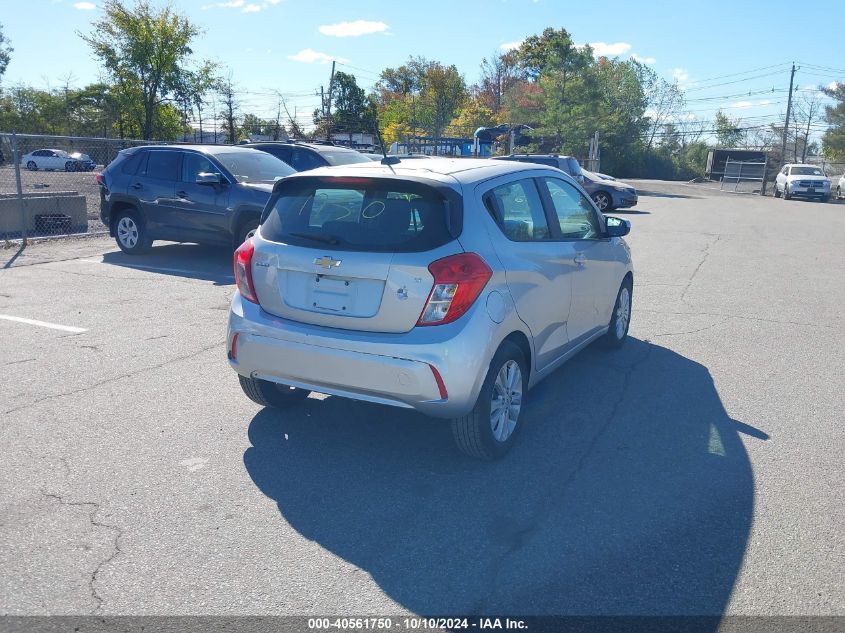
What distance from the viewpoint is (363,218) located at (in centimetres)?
429

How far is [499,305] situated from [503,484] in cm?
103

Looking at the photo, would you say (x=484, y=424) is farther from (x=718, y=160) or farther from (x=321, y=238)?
(x=718, y=160)

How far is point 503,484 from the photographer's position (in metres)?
4.19

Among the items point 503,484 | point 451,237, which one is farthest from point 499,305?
point 503,484

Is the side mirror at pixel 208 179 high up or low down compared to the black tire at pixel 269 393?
up

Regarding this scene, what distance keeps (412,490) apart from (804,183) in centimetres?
3589

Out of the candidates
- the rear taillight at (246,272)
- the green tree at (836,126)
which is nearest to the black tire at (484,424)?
the rear taillight at (246,272)

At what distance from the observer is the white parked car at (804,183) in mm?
34000

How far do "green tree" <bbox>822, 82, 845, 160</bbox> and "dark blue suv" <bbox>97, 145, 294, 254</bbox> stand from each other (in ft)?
245

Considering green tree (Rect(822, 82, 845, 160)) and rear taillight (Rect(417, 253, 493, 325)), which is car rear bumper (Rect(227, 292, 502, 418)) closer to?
rear taillight (Rect(417, 253, 493, 325))

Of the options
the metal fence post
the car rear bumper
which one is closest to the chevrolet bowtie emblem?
the car rear bumper

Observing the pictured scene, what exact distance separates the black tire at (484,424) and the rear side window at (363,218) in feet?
2.59

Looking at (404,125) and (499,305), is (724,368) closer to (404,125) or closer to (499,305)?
(499,305)

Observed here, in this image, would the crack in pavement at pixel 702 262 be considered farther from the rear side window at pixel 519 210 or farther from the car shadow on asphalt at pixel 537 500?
the rear side window at pixel 519 210
